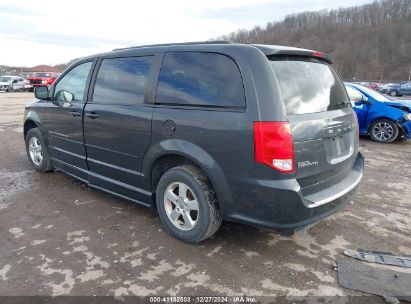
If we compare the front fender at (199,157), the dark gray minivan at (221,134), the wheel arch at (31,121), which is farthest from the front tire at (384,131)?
the wheel arch at (31,121)

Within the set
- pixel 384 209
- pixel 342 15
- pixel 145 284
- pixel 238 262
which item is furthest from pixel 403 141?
pixel 342 15

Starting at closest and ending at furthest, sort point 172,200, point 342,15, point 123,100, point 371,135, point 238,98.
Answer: point 238,98 < point 172,200 < point 123,100 < point 371,135 < point 342,15

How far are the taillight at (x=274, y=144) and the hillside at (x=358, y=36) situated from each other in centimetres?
7877

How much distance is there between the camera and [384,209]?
4.49 metres

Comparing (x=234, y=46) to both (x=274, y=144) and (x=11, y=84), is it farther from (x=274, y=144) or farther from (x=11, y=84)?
(x=11, y=84)

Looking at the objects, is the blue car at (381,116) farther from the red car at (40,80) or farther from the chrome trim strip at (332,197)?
the red car at (40,80)

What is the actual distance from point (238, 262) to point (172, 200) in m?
0.86

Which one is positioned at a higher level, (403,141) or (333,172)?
(333,172)

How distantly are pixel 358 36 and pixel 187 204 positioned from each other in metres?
112

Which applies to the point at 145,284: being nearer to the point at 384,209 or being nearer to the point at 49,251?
the point at 49,251

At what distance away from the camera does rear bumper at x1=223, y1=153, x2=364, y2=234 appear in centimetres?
282

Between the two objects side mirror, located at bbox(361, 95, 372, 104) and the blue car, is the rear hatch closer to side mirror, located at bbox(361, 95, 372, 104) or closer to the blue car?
the blue car

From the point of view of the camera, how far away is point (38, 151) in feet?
18.4

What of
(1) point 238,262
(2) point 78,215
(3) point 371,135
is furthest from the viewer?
(3) point 371,135
